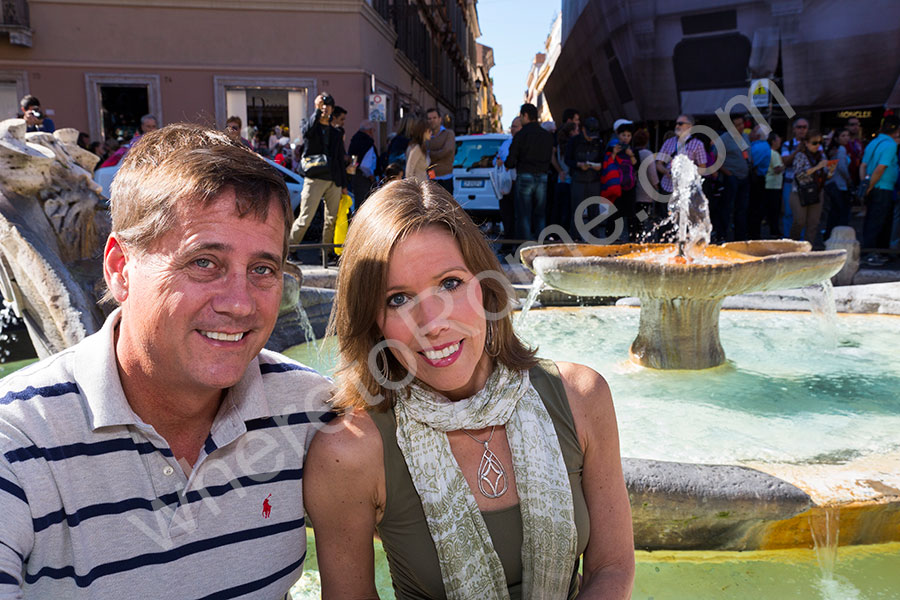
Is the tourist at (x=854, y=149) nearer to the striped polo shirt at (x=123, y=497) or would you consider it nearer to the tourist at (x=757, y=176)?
the tourist at (x=757, y=176)

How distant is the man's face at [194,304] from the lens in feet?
4.69

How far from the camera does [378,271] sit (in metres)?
1.71

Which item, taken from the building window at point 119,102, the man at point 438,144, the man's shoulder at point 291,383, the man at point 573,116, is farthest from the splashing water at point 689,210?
the building window at point 119,102

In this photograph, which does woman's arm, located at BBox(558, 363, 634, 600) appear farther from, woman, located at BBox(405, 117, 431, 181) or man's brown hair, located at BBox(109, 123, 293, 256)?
woman, located at BBox(405, 117, 431, 181)

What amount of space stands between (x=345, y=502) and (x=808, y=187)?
9.12m

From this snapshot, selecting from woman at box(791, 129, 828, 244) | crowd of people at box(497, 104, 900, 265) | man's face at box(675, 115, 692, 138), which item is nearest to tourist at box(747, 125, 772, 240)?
crowd of people at box(497, 104, 900, 265)

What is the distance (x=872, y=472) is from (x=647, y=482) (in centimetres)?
85

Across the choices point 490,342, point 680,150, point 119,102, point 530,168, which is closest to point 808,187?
point 680,150

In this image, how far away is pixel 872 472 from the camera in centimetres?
260

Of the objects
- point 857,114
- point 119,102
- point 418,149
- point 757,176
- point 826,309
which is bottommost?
point 826,309

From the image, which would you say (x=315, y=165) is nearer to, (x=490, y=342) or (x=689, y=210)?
(x=689, y=210)

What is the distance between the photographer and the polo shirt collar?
1.35 m

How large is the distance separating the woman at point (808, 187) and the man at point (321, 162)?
18.8 ft

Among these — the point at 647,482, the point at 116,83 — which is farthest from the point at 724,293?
the point at 116,83
